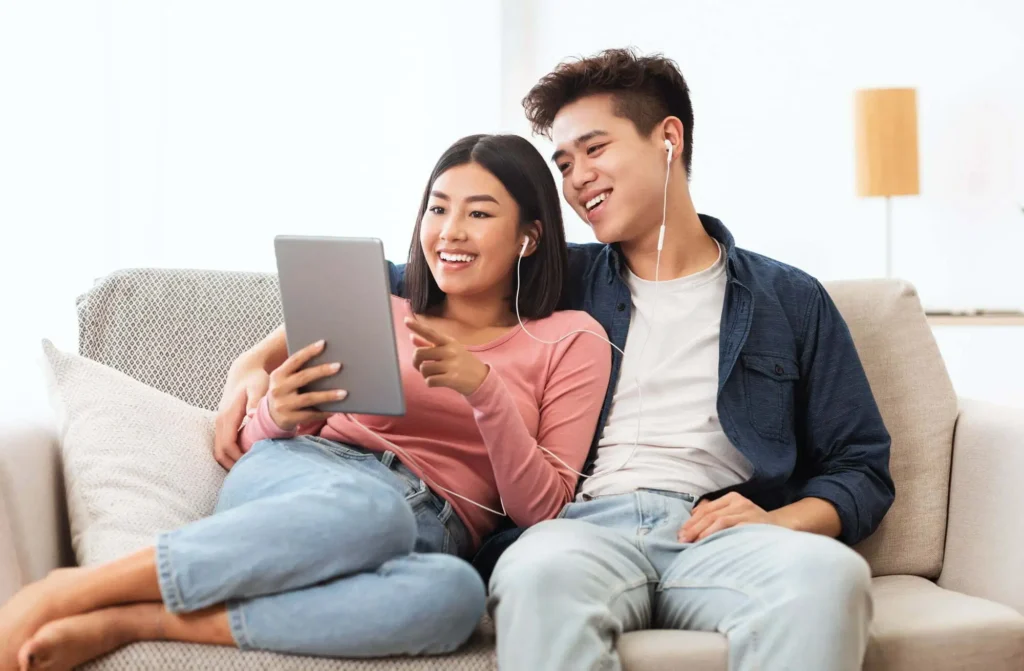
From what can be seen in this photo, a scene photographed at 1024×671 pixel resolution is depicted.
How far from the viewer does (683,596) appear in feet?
4.41

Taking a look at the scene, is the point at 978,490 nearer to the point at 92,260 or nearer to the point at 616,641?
the point at 616,641

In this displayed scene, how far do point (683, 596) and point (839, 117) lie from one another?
2.45 meters

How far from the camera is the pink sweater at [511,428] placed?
1.49m

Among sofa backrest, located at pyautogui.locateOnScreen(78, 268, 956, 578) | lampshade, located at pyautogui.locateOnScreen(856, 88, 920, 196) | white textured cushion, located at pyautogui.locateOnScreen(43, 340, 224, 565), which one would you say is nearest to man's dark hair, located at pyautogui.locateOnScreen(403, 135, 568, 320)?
sofa backrest, located at pyautogui.locateOnScreen(78, 268, 956, 578)

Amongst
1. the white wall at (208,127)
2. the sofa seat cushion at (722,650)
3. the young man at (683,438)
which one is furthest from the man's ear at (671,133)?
the white wall at (208,127)

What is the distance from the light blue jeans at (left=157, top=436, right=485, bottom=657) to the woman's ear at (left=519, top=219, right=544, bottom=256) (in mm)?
586

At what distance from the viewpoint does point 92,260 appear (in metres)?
2.49

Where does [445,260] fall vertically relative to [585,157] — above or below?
below

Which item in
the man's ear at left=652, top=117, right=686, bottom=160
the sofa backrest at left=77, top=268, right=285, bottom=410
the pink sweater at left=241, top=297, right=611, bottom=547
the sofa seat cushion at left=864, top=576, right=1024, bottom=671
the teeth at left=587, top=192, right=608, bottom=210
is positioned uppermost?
the man's ear at left=652, top=117, right=686, bottom=160

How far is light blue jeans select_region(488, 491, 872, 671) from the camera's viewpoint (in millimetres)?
1156

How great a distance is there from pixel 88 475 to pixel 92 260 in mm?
1193

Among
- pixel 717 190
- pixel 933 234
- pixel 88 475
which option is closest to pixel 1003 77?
pixel 933 234

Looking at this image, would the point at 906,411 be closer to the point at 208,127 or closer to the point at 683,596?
the point at 683,596

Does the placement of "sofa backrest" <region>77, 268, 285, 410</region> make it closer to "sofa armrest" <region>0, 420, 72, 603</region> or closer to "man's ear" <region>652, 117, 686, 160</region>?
"sofa armrest" <region>0, 420, 72, 603</region>
